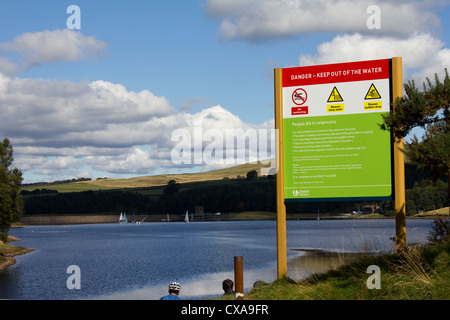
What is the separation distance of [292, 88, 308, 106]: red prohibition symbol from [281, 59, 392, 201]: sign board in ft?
0.10

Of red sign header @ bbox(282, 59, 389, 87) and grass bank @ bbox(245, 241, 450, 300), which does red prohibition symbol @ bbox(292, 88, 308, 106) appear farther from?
grass bank @ bbox(245, 241, 450, 300)

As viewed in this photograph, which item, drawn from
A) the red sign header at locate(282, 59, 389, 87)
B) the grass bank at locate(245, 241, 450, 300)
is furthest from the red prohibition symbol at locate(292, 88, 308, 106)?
the grass bank at locate(245, 241, 450, 300)

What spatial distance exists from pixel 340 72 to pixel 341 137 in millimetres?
1809

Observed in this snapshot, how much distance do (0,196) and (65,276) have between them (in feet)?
36.2

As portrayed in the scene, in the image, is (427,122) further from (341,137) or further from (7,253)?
(7,253)

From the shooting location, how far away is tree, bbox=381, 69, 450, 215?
444 inches

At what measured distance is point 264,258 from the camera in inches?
2537

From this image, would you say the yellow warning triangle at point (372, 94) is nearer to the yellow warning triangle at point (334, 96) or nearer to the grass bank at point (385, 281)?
the yellow warning triangle at point (334, 96)

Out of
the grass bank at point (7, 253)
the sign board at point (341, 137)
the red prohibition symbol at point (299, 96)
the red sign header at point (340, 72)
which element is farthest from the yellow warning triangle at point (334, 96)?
the grass bank at point (7, 253)

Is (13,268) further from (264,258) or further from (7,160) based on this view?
(264,258)

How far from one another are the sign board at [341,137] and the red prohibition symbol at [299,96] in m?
0.03

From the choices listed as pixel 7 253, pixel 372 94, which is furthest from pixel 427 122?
pixel 7 253

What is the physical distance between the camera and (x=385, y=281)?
1155 cm
